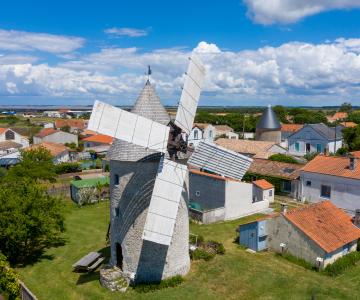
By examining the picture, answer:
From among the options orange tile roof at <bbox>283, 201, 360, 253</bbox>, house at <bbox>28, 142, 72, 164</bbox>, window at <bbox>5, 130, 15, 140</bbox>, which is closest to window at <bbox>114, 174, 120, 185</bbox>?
orange tile roof at <bbox>283, 201, 360, 253</bbox>

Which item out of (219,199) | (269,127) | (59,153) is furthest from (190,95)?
(59,153)

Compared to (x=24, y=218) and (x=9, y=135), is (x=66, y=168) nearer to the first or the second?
(x=9, y=135)

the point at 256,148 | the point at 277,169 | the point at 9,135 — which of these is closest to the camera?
the point at 277,169

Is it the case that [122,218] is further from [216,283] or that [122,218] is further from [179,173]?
[216,283]

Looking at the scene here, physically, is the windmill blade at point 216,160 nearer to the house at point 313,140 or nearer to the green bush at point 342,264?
the green bush at point 342,264

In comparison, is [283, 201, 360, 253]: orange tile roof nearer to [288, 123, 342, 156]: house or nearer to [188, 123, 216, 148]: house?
[288, 123, 342, 156]: house
